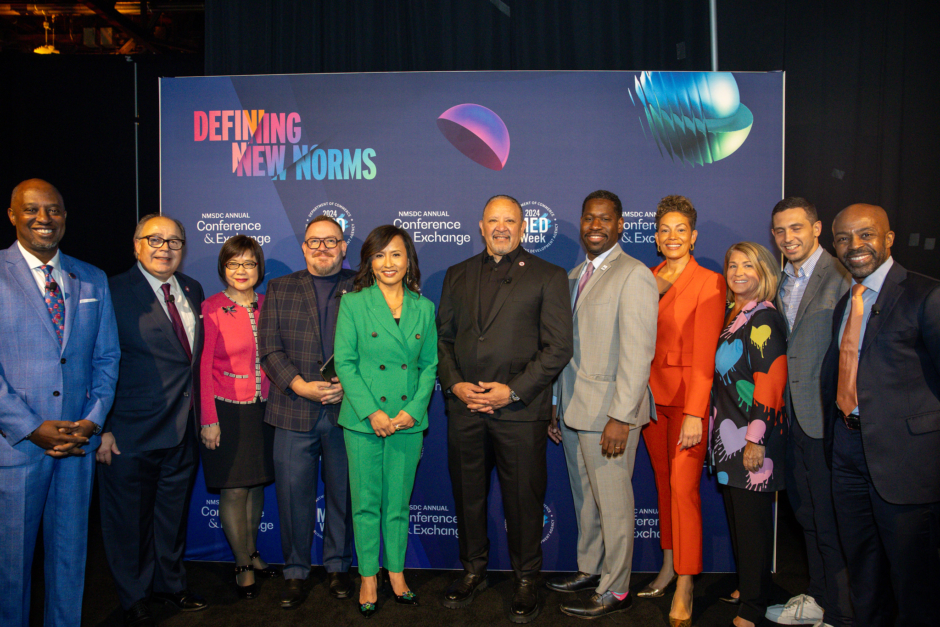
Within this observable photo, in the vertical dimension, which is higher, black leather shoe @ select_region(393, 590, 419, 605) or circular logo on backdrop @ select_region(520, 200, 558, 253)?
circular logo on backdrop @ select_region(520, 200, 558, 253)

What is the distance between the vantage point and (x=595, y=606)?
2971 mm

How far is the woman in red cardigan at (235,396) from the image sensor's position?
3.05 meters

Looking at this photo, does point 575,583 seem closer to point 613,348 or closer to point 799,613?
point 799,613

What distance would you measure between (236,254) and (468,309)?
136 cm

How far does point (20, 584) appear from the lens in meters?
2.48

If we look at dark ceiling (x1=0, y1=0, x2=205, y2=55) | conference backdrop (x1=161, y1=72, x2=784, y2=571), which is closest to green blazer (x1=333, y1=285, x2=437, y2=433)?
conference backdrop (x1=161, y1=72, x2=784, y2=571)

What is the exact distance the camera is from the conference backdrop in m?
3.56

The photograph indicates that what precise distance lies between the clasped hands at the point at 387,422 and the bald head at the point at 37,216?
1.74 m

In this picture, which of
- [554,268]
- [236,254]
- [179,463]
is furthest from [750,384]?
[179,463]

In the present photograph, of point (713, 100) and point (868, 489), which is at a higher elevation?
point (713, 100)

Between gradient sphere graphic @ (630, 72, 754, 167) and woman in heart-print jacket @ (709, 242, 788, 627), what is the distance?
1052mm

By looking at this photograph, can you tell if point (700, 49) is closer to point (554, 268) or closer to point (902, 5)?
point (902, 5)

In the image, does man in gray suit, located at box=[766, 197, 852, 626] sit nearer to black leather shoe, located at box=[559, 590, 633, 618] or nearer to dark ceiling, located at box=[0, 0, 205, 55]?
black leather shoe, located at box=[559, 590, 633, 618]

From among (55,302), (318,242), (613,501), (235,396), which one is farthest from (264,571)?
(613,501)
